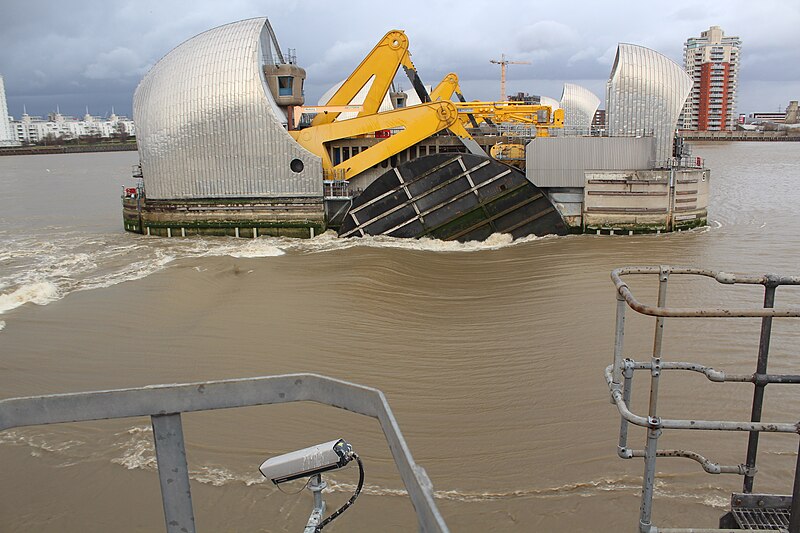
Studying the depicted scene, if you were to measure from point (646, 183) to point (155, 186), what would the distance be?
16931 mm

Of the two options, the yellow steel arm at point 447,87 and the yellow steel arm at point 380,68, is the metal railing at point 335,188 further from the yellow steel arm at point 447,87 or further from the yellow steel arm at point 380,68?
the yellow steel arm at point 447,87

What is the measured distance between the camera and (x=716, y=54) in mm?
150750

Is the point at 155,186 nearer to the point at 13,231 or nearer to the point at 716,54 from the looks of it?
the point at 13,231

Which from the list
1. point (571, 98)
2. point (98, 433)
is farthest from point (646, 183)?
point (571, 98)

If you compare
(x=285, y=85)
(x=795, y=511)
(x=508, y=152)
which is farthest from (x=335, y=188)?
(x=795, y=511)

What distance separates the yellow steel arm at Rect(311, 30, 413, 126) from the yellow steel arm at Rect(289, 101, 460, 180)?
3.46ft

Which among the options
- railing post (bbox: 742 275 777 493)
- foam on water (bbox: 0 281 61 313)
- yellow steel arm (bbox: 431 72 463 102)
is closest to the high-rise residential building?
yellow steel arm (bbox: 431 72 463 102)

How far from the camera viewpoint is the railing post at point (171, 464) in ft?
7.93

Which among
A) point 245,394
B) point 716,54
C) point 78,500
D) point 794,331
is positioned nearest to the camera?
point 245,394

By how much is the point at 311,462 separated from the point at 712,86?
517 feet

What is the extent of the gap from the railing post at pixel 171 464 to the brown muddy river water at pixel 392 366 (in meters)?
4.04

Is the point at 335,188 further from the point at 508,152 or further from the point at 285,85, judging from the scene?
the point at 508,152

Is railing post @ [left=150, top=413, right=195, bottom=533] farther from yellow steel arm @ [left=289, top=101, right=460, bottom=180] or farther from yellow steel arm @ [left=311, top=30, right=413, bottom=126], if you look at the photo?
yellow steel arm @ [left=311, top=30, right=413, bottom=126]

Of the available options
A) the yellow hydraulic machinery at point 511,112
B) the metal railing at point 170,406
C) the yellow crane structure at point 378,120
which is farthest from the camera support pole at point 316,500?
the yellow hydraulic machinery at point 511,112
